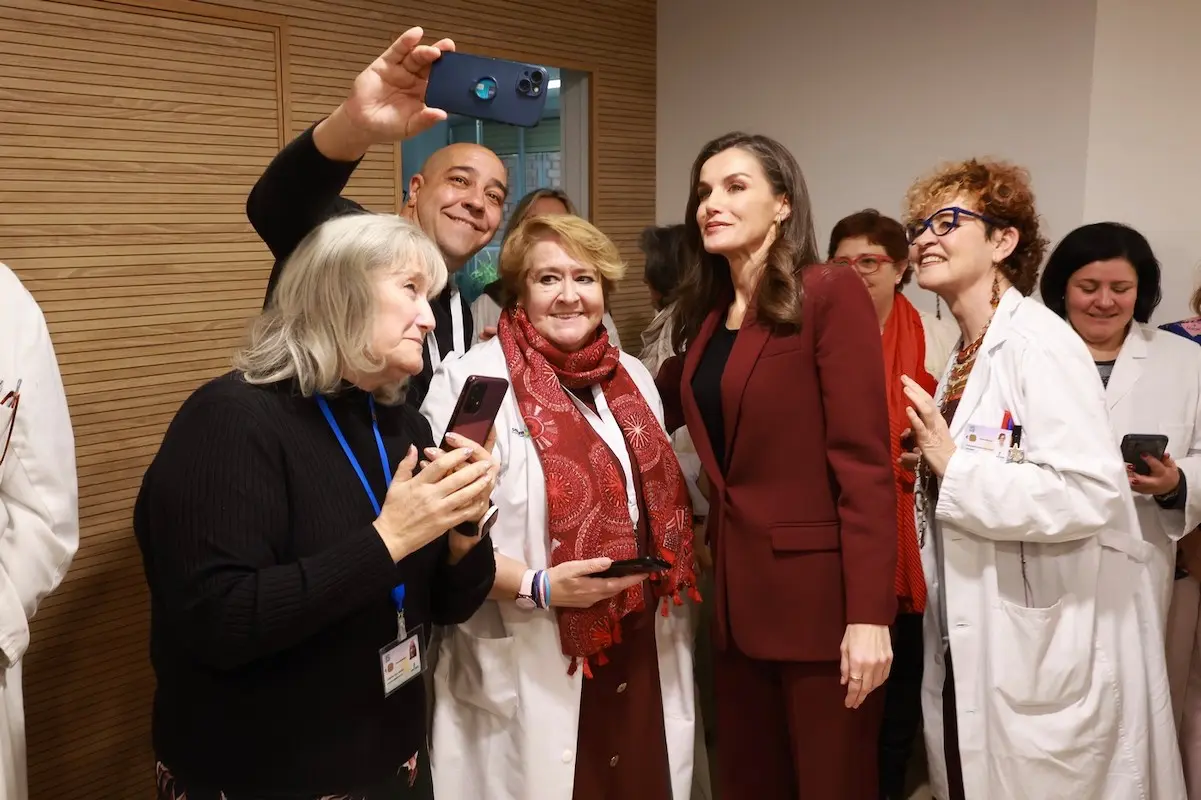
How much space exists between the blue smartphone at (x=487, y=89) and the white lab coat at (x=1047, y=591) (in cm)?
170

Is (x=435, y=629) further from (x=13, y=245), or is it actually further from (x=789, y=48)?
(x=789, y=48)

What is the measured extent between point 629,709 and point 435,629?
0.47 metres

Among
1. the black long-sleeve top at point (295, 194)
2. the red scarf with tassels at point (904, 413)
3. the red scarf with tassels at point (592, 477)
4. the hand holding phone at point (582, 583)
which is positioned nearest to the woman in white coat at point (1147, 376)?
the red scarf with tassels at point (904, 413)

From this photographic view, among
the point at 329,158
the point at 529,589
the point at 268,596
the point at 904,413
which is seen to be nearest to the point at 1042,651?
the point at 904,413

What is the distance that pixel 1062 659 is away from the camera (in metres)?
2.00

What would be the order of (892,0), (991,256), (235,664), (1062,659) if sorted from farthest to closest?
(892,0) → (991,256) → (1062,659) → (235,664)

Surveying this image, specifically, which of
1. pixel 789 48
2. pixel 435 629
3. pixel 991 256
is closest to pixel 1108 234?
pixel 991 256

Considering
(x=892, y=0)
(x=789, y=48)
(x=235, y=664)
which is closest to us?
(x=235, y=664)

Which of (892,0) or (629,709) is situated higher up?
(892,0)

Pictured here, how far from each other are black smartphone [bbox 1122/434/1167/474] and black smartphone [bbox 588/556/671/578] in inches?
49.6

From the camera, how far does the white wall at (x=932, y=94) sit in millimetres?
3020

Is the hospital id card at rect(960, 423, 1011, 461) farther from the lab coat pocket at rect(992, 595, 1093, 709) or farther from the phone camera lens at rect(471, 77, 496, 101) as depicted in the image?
the phone camera lens at rect(471, 77, 496, 101)

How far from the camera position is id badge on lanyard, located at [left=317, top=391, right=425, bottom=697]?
1.49 metres

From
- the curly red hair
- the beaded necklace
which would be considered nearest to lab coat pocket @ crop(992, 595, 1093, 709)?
the beaded necklace
